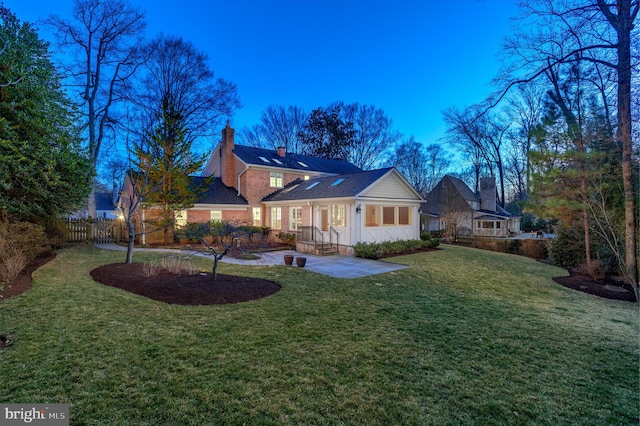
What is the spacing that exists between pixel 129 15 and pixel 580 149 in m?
25.2

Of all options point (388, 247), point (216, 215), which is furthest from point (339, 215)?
point (216, 215)

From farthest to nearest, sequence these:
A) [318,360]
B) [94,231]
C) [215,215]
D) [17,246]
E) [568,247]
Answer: [215,215] < [94,231] < [568,247] < [17,246] < [318,360]

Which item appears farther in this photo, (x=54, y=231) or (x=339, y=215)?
(x=339, y=215)

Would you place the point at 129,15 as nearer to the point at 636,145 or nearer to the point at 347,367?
the point at 347,367

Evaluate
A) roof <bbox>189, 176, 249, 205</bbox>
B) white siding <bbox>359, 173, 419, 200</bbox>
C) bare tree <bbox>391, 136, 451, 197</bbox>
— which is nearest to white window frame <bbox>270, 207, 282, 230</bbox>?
roof <bbox>189, 176, 249, 205</bbox>

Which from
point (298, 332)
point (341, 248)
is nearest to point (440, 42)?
point (341, 248)

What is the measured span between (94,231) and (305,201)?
1217 cm

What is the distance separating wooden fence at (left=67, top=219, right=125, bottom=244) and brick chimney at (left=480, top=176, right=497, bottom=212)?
3354 cm

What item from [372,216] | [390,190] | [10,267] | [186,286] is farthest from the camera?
[390,190]

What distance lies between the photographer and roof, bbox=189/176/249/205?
18297 millimetres

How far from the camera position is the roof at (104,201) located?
4444 centimetres

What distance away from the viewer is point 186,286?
6.88m

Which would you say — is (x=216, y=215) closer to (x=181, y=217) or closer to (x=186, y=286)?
(x=181, y=217)

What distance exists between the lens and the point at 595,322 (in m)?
5.84
